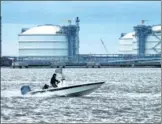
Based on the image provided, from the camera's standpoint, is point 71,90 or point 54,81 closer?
point 54,81

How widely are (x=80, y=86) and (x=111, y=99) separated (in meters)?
2.03

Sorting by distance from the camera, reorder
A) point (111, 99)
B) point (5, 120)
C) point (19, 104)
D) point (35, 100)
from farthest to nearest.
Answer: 1. point (111, 99)
2. point (35, 100)
3. point (19, 104)
4. point (5, 120)

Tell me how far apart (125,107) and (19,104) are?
532cm

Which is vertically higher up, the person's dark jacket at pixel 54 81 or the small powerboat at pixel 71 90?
the person's dark jacket at pixel 54 81

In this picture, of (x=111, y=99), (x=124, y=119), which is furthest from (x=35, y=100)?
(x=124, y=119)

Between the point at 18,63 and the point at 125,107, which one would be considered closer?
the point at 125,107

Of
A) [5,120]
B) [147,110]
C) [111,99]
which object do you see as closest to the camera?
[5,120]

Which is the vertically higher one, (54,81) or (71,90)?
(54,81)

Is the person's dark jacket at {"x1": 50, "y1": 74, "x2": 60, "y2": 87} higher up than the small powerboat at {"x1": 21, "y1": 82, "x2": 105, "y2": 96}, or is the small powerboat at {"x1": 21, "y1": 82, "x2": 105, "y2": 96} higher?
the person's dark jacket at {"x1": 50, "y1": 74, "x2": 60, "y2": 87}

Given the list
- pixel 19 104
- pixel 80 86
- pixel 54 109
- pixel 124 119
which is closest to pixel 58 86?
pixel 80 86

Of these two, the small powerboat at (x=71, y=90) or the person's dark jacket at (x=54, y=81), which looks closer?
the small powerboat at (x=71, y=90)

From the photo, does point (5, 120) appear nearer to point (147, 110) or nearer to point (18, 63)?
point (147, 110)

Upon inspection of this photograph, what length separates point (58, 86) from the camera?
39.7m

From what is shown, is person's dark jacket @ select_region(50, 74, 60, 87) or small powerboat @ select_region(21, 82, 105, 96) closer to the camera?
small powerboat @ select_region(21, 82, 105, 96)
